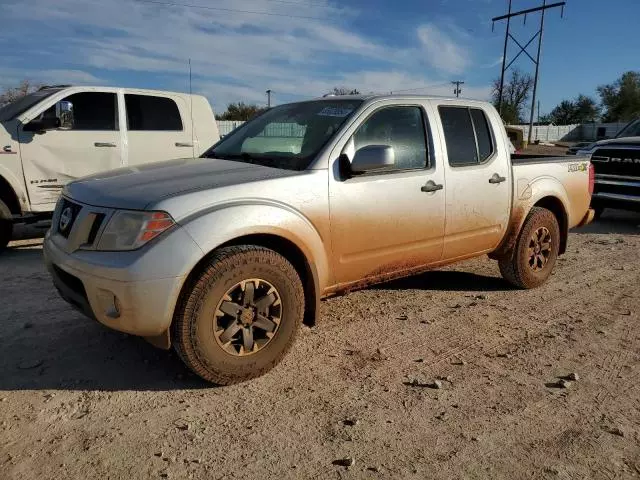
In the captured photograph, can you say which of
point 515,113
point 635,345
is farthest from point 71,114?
point 515,113

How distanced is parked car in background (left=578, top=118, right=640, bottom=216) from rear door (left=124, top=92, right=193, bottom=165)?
694 centimetres

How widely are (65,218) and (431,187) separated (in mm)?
2611

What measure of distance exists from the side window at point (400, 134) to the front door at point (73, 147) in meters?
4.58

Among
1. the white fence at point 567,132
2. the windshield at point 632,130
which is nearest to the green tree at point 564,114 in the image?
the white fence at point 567,132

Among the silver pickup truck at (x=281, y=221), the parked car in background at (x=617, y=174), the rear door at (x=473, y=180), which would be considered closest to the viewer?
the silver pickup truck at (x=281, y=221)

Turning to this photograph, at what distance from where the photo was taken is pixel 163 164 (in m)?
4.14

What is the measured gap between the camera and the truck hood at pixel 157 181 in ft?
10.2

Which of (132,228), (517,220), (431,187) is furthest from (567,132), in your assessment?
(132,228)

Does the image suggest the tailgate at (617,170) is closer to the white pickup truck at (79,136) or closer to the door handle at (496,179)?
the door handle at (496,179)

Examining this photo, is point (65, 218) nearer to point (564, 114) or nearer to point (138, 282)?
point (138, 282)

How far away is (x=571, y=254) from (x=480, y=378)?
4.28m

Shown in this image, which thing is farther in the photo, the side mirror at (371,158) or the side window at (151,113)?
the side window at (151,113)

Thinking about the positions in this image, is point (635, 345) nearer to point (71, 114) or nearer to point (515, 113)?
point (71, 114)

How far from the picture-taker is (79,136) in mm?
7219
